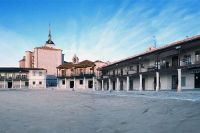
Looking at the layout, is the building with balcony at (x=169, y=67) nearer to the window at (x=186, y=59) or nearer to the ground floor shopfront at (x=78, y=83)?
the window at (x=186, y=59)

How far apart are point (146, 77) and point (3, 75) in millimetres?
43838

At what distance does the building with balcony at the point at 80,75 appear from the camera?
190ft

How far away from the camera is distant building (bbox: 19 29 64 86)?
75500 mm

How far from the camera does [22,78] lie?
6650cm

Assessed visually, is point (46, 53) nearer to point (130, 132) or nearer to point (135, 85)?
point (135, 85)

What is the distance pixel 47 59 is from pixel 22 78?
12.7 meters

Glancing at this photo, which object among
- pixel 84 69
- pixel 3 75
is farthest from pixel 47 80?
pixel 84 69

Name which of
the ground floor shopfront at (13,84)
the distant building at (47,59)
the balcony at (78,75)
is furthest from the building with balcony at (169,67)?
the distant building at (47,59)

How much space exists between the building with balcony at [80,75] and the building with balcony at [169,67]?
50.5 feet

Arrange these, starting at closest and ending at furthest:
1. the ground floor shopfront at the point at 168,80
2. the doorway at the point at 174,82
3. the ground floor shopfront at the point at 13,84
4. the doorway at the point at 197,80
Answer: the doorway at the point at 197,80 < the ground floor shopfront at the point at 168,80 < the doorway at the point at 174,82 < the ground floor shopfront at the point at 13,84

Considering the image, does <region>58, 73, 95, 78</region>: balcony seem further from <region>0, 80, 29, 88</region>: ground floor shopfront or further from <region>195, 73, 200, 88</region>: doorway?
<region>195, 73, 200, 88</region>: doorway

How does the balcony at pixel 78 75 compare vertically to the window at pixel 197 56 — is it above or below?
below

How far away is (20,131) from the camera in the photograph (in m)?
7.74

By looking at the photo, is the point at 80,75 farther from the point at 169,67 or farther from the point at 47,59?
the point at 169,67
